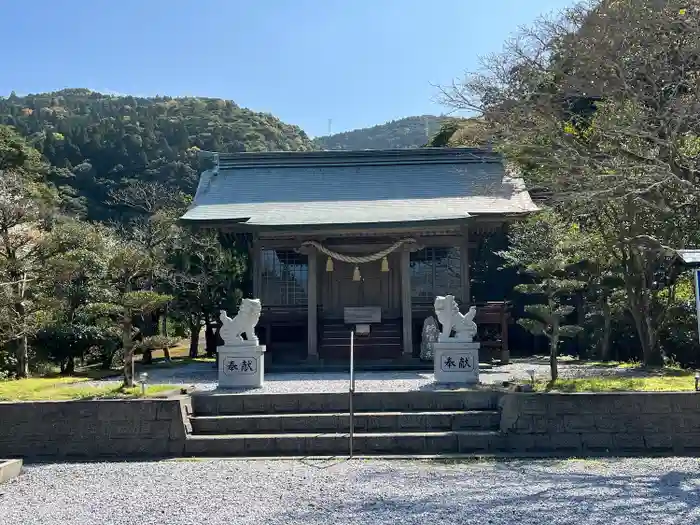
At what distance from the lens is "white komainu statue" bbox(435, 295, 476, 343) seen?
9.67 meters

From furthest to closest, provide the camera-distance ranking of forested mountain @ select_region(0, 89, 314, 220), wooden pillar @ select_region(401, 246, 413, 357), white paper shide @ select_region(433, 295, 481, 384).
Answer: forested mountain @ select_region(0, 89, 314, 220)
wooden pillar @ select_region(401, 246, 413, 357)
white paper shide @ select_region(433, 295, 481, 384)

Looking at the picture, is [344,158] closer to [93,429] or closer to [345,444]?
[345,444]

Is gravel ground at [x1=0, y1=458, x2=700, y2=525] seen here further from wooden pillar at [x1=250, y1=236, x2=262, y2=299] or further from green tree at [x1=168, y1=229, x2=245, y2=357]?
green tree at [x1=168, y1=229, x2=245, y2=357]

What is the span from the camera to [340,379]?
1145 cm

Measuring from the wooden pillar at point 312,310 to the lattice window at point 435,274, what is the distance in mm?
2791

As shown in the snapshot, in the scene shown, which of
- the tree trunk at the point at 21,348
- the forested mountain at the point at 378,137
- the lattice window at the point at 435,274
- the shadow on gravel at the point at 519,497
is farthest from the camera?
the forested mountain at the point at 378,137

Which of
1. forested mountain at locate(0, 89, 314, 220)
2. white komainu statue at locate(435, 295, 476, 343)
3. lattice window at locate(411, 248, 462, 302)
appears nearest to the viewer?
white komainu statue at locate(435, 295, 476, 343)

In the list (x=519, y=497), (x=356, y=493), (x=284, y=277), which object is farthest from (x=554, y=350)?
(x=284, y=277)

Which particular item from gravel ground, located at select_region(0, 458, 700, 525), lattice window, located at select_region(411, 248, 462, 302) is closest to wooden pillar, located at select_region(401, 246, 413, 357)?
lattice window, located at select_region(411, 248, 462, 302)

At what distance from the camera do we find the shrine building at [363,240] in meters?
14.5

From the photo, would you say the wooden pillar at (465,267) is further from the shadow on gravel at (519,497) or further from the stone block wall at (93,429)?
the stone block wall at (93,429)

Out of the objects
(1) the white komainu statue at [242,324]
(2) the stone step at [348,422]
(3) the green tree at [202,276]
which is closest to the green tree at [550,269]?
(2) the stone step at [348,422]

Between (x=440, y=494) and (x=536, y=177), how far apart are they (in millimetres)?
7718

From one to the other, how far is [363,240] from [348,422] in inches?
321
